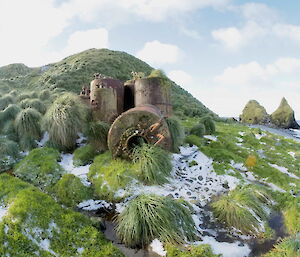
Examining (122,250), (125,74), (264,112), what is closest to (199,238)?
(122,250)

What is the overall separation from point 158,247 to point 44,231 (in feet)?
7.12

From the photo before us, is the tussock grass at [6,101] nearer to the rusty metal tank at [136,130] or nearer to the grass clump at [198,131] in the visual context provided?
the rusty metal tank at [136,130]

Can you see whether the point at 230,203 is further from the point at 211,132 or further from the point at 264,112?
the point at 264,112

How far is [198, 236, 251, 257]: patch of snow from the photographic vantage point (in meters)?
5.00

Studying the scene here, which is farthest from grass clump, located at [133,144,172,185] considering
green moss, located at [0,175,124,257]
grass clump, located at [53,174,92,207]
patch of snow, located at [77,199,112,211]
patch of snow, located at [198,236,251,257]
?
patch of snow, located at [198,236,251,257]

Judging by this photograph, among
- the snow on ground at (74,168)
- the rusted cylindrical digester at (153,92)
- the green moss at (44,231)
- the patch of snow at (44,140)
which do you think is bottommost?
the green moss at (44,231)

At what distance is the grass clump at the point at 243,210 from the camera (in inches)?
226

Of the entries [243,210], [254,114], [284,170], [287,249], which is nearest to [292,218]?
[243,210]

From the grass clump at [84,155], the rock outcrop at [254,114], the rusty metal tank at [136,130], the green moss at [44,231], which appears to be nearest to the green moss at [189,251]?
the green moss at [44,231]

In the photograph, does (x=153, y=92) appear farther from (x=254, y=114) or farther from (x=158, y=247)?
(x=254, y=114)

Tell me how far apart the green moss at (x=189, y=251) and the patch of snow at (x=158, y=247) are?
0.10 m

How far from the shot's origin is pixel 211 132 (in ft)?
43.7

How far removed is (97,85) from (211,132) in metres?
6.39

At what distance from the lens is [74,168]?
320 inches
